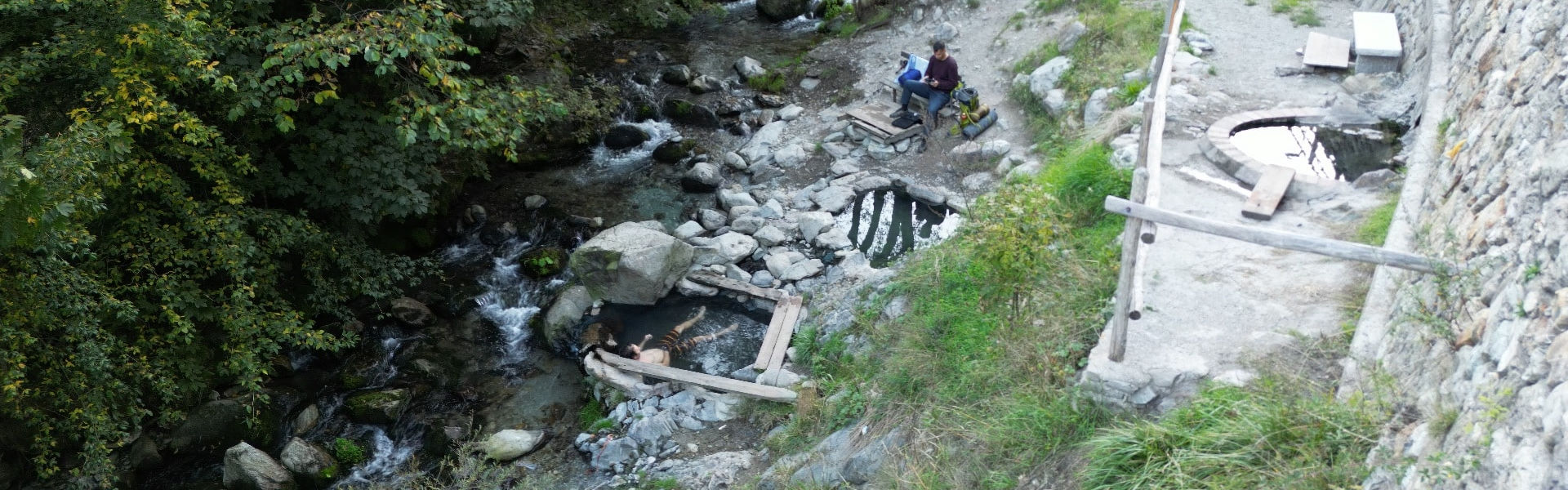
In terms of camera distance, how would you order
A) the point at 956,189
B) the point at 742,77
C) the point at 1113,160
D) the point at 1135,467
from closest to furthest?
the point at 1135,467 < the point at 1113,160 < the point at 956,189 < the point at 742,77

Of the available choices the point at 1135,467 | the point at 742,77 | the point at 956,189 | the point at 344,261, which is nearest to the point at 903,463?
the point at 1135,467

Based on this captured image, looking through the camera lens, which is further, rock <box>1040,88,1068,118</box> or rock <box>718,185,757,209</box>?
rock <box>718,185,757,209</box>

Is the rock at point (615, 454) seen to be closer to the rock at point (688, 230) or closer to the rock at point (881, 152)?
the rock at point (688, 230)

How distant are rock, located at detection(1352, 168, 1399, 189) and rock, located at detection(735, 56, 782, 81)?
27.3ft

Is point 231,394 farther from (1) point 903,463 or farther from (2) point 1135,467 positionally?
(2) point 1135,467

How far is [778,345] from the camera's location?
8.12 metres

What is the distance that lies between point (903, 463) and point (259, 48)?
5662mm

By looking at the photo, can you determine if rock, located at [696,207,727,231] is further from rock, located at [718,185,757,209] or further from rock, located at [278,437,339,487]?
rock, located at [278,437,339,487]

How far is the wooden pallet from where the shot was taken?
10984mm

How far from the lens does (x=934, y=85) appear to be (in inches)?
426

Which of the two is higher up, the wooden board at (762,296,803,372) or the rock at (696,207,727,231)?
the wooden board at (762,296,803,372)

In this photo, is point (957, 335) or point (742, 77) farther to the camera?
point (742, 77)

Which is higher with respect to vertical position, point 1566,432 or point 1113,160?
point 1566,432

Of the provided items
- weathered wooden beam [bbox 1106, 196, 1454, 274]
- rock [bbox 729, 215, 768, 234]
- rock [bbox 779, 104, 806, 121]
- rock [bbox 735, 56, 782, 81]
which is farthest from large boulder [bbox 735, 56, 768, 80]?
weathered wooden beam [bbox 1106, 196, 1454, 274]
